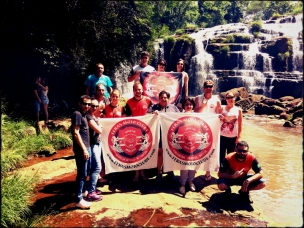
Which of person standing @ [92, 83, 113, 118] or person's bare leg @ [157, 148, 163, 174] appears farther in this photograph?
person's bare leg @ [157, 148, 163, 174]

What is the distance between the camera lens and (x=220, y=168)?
4625 millimetres

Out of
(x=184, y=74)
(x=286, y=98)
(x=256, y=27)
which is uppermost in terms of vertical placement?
(x=256, y=27)

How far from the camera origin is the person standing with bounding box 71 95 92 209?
3.88 meters

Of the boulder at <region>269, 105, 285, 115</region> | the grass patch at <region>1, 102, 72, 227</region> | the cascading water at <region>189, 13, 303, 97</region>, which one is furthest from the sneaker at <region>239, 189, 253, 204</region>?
the cascading water at <region>189, 13, 303, 97</region>

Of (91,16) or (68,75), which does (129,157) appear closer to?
(91,16)

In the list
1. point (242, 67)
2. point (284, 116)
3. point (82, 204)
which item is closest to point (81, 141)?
point (82, 204)

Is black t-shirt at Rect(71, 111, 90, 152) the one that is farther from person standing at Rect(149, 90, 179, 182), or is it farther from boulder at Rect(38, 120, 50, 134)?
boulder at Rect(38, 120, 50, 134)

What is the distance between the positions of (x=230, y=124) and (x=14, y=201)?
3872 millimetres

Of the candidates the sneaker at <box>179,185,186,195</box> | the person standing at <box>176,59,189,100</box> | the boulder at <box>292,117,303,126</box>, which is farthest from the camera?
the boulder at <box>292,117,303,126</box>

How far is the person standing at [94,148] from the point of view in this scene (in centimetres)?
418

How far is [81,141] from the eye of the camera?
3.91 m

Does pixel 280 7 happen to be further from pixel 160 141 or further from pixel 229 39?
pixel 160 141

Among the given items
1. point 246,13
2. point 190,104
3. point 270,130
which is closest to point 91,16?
point 190,104

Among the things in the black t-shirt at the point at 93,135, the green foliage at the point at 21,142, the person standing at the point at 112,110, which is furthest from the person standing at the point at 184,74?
the green foliage at the point at 21,142
